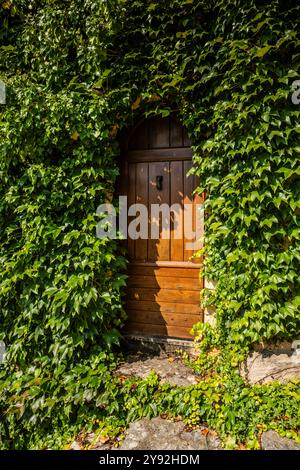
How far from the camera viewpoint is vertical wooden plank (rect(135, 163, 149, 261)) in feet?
11.6

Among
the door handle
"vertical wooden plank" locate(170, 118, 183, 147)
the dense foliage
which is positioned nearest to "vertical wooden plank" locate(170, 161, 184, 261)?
the door handle

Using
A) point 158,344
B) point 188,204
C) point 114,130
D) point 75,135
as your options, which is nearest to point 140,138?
point 114,130

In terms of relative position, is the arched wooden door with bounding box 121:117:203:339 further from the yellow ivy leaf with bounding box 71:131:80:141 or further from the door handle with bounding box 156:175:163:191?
the yellow ivy leaf with bounding box 71:131:80:141

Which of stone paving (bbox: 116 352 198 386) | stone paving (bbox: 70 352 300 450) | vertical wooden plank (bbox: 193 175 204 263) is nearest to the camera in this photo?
stone paving (bbox: 70 352 300 450)

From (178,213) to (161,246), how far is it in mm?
465

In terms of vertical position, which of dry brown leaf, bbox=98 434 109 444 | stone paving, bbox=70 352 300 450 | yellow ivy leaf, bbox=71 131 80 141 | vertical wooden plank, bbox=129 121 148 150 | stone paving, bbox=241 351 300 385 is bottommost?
dry brown leaf, bbox=98 434 109 444

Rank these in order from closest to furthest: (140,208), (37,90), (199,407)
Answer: (199,407), (37,90), (140,208)

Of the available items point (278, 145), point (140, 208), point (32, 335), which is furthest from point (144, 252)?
point (278, 145)

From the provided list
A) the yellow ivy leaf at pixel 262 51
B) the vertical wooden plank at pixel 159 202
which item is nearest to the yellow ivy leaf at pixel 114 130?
the vertical wooden plank at pixel 159 202

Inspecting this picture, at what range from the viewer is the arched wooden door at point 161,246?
336 centimetres

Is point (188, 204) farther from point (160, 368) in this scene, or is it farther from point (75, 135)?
point (160, 368)
